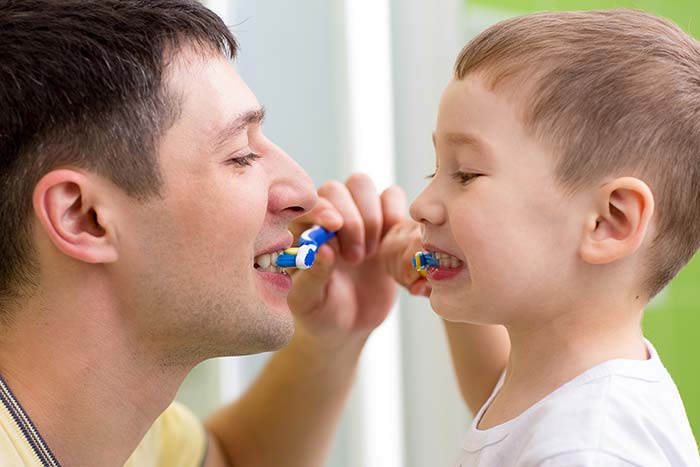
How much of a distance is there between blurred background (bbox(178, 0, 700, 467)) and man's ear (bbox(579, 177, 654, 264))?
781mm

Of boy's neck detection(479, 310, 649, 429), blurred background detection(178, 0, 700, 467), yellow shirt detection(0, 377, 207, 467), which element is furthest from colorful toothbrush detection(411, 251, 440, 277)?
blurred background detection(178, 0, 700, 467)

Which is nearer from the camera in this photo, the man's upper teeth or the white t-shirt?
the white t-shirt

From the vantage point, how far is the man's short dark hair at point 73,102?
978mm

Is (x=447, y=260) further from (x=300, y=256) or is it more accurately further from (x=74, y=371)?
(x=74, y=371)

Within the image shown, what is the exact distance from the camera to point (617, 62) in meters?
0.91

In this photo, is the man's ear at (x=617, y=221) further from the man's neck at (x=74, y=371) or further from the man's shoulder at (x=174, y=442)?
the man's shoulder at (x=174, y=442)

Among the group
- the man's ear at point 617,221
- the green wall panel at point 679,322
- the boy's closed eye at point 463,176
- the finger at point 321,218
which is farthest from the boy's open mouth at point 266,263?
the green wall panel at point 679,322

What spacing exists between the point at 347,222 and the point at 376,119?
0.66 meters

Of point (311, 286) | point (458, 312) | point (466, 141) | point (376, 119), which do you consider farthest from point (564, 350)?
point (376, 119)

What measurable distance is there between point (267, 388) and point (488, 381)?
406 millimetres

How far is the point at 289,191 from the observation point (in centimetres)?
109

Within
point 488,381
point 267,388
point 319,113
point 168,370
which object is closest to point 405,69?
point 319,113

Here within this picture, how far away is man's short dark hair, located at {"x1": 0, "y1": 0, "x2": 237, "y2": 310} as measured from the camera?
978mm

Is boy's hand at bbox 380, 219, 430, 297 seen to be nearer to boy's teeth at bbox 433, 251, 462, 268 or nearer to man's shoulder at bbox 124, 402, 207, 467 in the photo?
boy's teeth at bbox 433, 251, 462, 268
